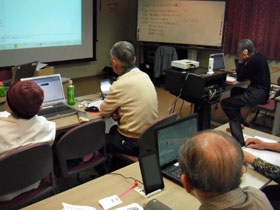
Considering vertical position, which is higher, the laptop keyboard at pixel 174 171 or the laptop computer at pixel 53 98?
the laptop computer at pixel 53 98

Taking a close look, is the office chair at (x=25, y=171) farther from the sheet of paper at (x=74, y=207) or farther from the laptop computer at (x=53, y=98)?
the laptop computer at (x=53, y=98)

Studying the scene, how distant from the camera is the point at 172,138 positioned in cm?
175

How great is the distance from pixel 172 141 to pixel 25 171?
0.88 m

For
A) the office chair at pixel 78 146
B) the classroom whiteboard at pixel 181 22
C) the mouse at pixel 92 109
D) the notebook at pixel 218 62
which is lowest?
the office chair at pixel 78 146

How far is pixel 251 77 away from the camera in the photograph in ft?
13.0

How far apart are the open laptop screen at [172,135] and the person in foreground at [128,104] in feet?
2.24

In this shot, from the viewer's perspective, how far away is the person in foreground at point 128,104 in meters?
2.46

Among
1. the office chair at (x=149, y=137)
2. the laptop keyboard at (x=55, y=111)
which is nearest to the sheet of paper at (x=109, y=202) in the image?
the office chair at (x=149, y=137)

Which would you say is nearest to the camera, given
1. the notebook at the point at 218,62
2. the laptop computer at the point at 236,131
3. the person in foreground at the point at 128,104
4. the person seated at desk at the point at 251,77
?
the laptop computer at the point at 236,131

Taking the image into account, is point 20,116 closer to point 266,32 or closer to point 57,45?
point 57,45

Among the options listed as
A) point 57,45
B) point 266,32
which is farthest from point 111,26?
point 266,32

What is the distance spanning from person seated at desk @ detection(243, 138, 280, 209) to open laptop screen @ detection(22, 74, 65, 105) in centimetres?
167

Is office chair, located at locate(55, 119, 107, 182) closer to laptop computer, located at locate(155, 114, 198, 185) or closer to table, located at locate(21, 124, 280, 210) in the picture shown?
table, located at locate(21, 124, 280, 210)

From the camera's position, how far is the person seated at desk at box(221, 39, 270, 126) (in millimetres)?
3869
